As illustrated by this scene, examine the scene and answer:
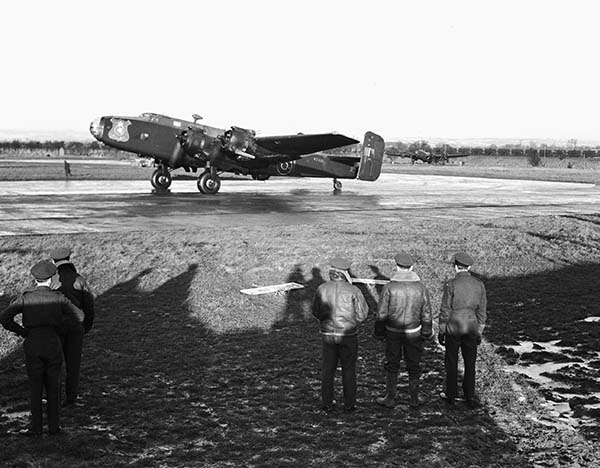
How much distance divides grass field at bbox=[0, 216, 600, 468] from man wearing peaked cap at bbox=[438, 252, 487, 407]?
15.0 inches

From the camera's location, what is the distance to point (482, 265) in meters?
15.9

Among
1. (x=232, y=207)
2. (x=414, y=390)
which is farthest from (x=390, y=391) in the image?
(x=232, y=207)

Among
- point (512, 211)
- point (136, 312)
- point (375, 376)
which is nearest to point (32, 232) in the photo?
point (136, 312)

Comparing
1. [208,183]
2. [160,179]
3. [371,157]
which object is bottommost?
[208,183]

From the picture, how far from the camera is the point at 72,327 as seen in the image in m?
7.41

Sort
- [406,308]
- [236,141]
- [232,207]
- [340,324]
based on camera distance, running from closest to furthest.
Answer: [340,324]
[406,308]
[232,207]
[236,141]

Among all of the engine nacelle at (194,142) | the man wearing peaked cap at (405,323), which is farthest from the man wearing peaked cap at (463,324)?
the engine nacelle at (194,142)

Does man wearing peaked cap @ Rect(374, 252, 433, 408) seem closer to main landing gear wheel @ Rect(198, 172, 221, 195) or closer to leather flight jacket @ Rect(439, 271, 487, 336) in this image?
leather flight jacket @ Rect(439, 271, 487, 336)

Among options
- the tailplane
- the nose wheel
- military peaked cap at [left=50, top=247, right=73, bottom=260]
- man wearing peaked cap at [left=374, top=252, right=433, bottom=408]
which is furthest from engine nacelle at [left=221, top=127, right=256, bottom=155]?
man wearing peaked cap at [left=374, top=252, right=433, bottom=408]

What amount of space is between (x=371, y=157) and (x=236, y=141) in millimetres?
9225

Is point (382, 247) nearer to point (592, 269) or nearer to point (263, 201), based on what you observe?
point (592, 269)

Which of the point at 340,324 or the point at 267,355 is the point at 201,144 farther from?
the point at 340,324

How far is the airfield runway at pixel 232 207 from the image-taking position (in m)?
18.2

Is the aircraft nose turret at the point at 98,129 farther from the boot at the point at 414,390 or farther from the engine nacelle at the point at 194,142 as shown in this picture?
the boot at the point at 414,390
